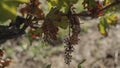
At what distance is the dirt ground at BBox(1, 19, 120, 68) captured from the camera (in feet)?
15.0

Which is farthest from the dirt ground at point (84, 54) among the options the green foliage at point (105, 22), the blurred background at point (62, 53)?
the green foliage at point (105, 22)

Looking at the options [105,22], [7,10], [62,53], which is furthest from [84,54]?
[7,10]

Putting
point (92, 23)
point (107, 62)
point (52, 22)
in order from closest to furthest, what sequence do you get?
point (52, 22) < point (107, 62) < point (92, 23)

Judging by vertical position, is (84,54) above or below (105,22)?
below

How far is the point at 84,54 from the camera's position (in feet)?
16.1

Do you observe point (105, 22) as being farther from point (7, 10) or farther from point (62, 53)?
point (62, 53)

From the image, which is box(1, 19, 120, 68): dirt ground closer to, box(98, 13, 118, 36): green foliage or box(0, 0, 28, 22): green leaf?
box(98, 13, 118, 36): green foliage

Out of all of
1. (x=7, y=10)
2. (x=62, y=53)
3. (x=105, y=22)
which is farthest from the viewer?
(x=62, y=53)

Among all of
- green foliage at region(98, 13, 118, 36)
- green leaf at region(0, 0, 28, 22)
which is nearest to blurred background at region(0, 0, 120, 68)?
green foliage at region(98, 13, 118, 36)

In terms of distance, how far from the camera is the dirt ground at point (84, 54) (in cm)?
459

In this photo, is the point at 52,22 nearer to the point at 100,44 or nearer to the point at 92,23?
the point at 100,44

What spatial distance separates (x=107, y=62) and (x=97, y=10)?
11.1 feet

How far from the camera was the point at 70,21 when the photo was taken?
1.35 metres

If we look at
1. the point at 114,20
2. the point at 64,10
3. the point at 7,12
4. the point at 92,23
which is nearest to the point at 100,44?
the point at 92,23
